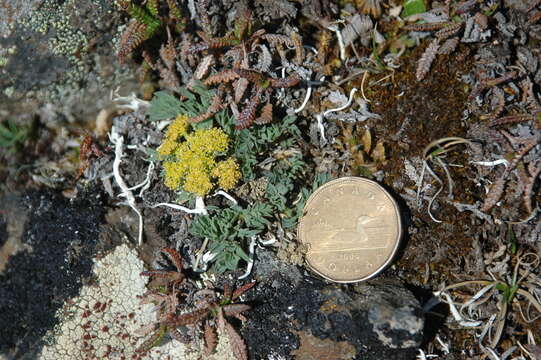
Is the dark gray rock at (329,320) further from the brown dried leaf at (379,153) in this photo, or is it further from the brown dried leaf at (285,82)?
the brown dried leaf at (285,82)

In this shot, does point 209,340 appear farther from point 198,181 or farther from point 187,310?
point 198,181

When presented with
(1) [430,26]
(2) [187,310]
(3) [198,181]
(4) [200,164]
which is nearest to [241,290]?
(2) [187,310]

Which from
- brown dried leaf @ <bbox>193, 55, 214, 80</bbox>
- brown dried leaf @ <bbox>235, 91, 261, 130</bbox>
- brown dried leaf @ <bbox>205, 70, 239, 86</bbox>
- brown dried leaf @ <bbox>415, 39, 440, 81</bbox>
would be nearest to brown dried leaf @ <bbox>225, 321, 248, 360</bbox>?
brown dried leaf @ <bbox>235, 91, 261, 130</bbox>

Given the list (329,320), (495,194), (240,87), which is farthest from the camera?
(240,87)

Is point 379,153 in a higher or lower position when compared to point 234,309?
higher

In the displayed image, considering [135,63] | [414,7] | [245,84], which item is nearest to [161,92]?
[135,63]

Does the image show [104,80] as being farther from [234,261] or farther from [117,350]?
[117,350]

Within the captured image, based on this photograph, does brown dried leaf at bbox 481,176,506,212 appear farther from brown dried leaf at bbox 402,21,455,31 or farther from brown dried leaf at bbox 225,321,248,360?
brown dried leaf at bbox 225,321,248,360
